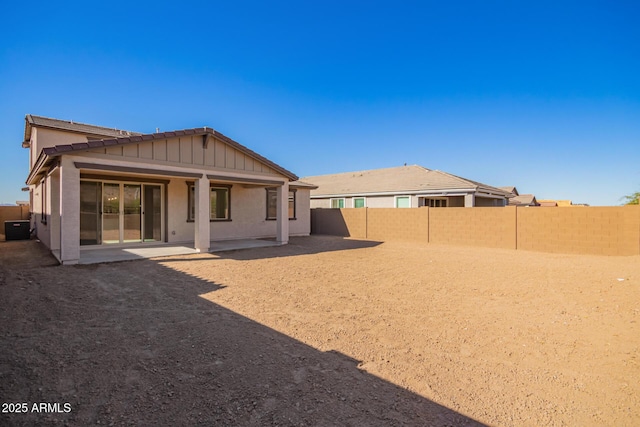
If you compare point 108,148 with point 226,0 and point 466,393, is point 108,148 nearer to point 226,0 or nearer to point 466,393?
point 226,0

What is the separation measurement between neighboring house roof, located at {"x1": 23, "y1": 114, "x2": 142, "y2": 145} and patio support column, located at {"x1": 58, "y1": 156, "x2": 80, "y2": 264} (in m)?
8.15

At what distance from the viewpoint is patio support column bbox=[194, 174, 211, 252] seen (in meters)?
10.9

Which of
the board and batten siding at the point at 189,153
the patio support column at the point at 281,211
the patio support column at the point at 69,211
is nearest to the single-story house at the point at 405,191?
the patio support column at the point at 281,211

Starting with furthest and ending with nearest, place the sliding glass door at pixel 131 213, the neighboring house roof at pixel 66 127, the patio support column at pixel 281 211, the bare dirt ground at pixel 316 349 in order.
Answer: the neighboring house roof at pixel 66 127 < the patio support column at pixel 281 211 < the sliding glass door at pixel 131 213 < the bare dirt ground at pixel 316 349

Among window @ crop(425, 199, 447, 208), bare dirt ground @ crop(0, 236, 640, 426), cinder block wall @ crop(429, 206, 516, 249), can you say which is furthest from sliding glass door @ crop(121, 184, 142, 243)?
window @ crop(425, 199, 447, 208)

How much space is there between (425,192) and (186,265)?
646 inches

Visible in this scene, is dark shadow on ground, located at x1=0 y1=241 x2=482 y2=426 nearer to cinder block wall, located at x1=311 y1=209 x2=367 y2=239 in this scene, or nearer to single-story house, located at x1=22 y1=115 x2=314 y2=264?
single-story house, located at x1=22 y1=115 x2=314 y2=264

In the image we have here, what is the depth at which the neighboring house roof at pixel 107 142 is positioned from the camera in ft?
27.1

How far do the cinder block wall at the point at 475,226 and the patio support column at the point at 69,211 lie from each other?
1447 cm

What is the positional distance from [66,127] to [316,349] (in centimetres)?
1695

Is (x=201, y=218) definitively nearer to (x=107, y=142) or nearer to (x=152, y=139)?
(x=152, y=139)

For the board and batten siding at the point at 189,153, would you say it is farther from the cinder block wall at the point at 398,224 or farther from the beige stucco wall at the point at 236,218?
the cinder block wall at the point at 398,224

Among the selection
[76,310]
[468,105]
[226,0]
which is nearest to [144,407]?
[76,310]

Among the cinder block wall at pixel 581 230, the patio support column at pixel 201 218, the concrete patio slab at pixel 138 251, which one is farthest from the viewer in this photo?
the cinder block wall at pixel 581 230
